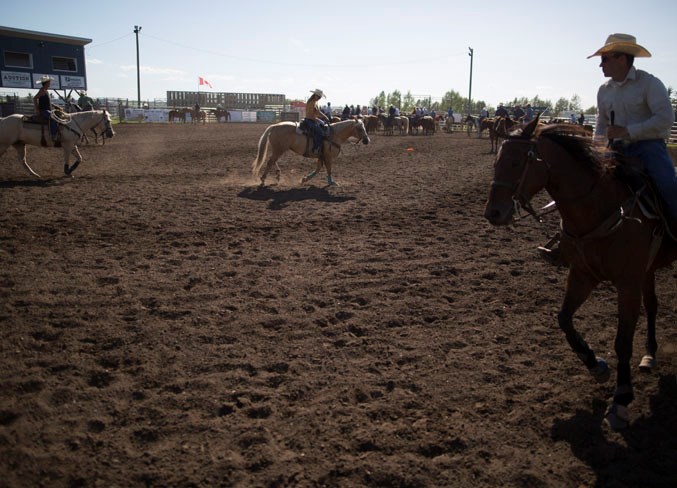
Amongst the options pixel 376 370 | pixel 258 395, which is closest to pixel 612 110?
pixel 376 370

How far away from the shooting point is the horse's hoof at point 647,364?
Answer: 4145 mm

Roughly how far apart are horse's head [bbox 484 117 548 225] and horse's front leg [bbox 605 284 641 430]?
1.04 metres

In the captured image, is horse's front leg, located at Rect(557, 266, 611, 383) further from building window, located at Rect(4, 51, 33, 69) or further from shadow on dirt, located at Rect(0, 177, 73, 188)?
building window, located at Rect(4, 51, 33, 69)

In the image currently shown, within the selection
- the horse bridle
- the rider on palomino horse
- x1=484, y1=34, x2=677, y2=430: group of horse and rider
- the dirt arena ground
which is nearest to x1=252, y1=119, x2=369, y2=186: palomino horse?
the rider on palomino horse

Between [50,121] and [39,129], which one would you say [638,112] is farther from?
[39,129]

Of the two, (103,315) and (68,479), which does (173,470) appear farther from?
(103,315)

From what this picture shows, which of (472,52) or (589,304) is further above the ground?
(472,52)

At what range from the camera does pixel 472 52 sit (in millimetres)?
57281

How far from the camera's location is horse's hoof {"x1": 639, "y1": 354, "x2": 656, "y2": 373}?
4145 millimetres

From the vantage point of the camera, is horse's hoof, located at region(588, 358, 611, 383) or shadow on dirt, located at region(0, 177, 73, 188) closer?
horse's hoof, located at region(588, 358, 611, 383)

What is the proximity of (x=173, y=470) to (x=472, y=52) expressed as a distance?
6197cm

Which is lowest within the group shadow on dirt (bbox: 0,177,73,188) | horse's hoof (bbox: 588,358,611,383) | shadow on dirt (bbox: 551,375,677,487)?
shadow on dirt (bbox: 551,375,677,487)

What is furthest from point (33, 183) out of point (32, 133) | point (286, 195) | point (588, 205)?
point (588, 205)

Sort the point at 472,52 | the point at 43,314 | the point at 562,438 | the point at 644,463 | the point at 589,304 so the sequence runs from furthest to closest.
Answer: the point at 472,52 < the point at 589,304 < the point at 43,314 < the point at 562,438 < the point at 644,463
